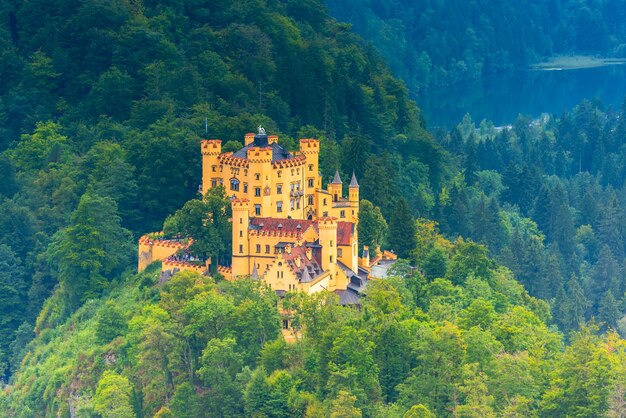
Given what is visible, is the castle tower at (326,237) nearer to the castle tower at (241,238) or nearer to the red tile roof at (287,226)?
the red tile roof at (287,226)

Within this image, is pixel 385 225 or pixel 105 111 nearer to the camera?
pixel 385 225

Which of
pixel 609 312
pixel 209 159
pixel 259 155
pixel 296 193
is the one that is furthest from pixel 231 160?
pixel 609 312

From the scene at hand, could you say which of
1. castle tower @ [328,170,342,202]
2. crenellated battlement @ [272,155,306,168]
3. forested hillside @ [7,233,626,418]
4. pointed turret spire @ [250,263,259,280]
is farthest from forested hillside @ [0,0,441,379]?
pointed turret spire @ [250,263,259,280]

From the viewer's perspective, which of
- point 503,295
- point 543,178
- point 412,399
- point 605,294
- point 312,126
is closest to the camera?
point 412,399

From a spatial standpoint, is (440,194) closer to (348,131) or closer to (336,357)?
(348,131)

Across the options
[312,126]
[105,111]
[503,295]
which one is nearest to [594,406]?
[503,295]

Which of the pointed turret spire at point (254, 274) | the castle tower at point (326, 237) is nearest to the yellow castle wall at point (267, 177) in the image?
the pointed turret spire at point (254, 274)

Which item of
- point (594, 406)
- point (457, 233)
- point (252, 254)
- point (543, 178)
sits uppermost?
point (543, 178)
